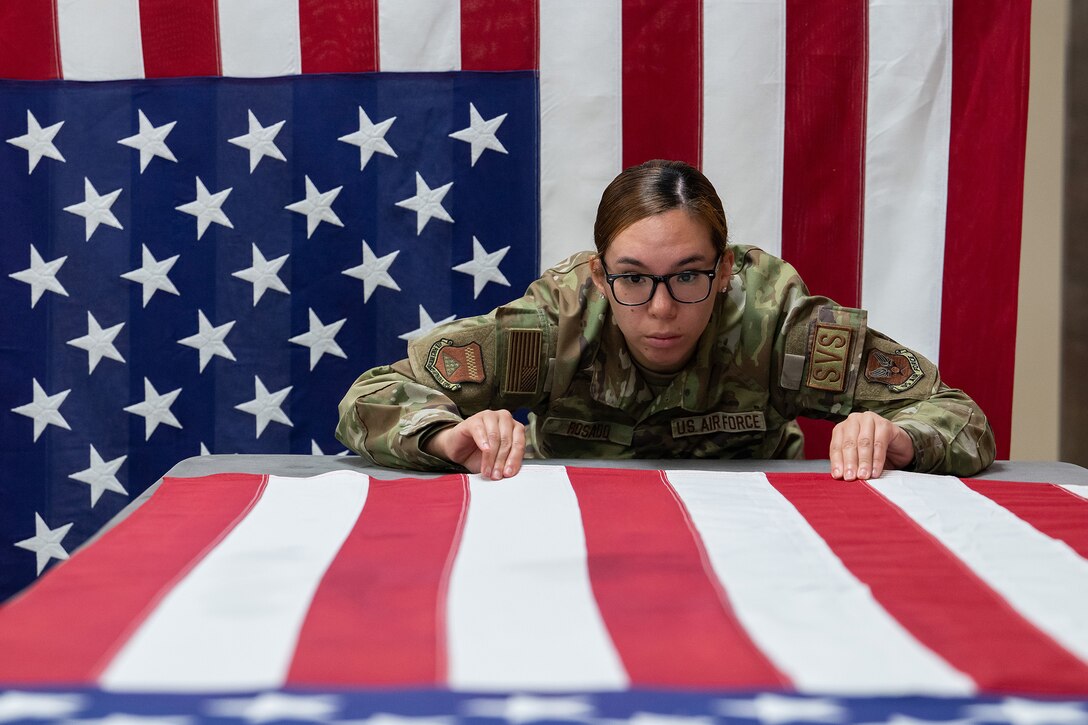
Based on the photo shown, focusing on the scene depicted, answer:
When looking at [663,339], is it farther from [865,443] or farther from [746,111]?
[746,111]

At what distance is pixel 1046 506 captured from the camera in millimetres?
1385

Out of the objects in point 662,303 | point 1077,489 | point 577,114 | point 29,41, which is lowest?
point 1077,489

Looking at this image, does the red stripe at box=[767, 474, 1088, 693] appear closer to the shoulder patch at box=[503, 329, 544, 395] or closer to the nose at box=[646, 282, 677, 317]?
the nose at box=[646, 282, 677, 317]

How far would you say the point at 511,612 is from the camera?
2.99 ft

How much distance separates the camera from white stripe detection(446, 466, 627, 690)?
0.78 m

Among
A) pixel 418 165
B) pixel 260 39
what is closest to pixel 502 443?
pixel 418 165

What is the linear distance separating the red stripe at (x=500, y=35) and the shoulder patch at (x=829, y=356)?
37.8 inches

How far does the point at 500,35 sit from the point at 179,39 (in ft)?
2.41

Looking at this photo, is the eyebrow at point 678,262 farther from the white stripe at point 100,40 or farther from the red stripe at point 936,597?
the white stripe at point 100,40

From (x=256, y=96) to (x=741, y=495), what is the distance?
1.56 m

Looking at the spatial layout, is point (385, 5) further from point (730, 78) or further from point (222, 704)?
point (222, 704)

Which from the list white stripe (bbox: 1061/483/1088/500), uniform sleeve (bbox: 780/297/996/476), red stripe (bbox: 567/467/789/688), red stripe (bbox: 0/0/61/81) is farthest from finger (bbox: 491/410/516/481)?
red stripe (bbox: 0/0/61/81)

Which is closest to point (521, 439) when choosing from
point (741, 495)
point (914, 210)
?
point (741, 495)

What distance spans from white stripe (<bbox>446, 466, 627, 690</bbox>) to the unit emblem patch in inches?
29.9
